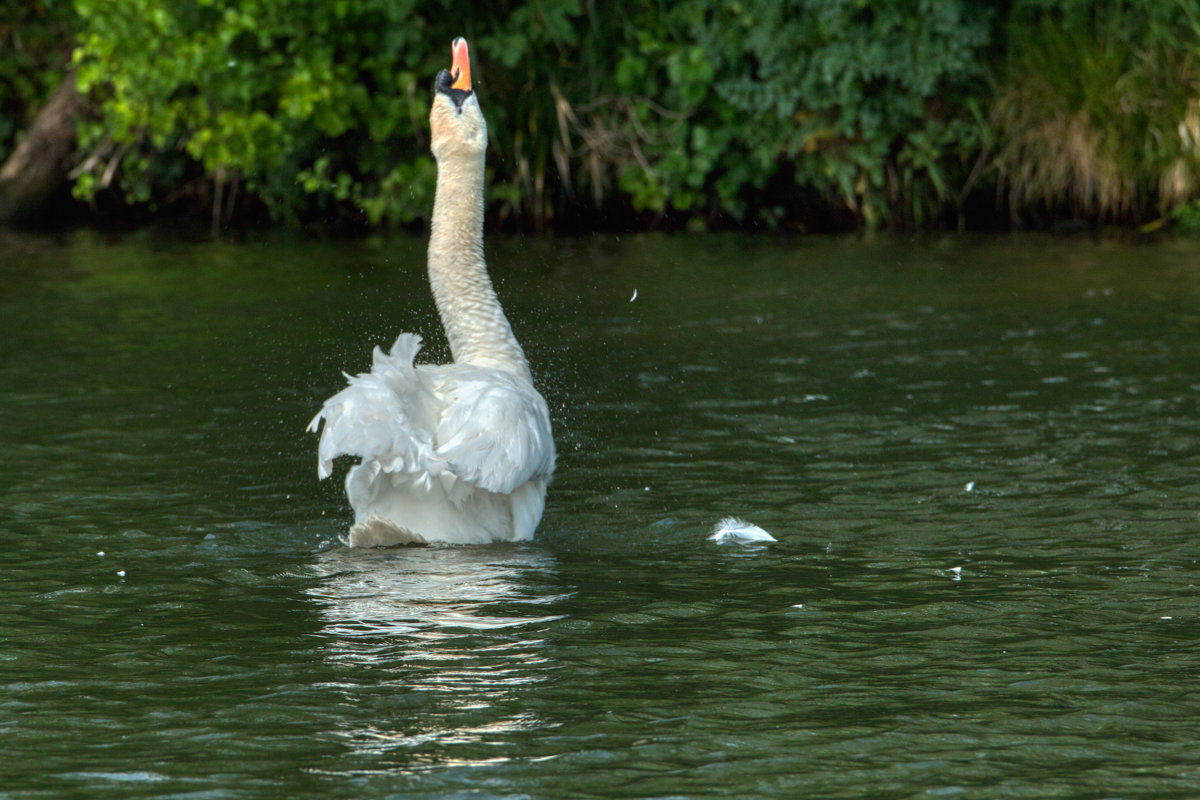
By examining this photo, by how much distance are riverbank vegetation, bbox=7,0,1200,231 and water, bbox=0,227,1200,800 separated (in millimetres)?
A: 6077

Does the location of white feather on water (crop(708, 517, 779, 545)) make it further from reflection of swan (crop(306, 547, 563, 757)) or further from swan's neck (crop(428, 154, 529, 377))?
swan's neck (crop(428, 154, 529, 377))

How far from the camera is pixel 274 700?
537 centimetres

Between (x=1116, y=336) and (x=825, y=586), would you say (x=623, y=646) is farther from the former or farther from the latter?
(x=1116, y=336)

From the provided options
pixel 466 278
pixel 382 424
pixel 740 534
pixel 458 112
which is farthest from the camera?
pixel 458 112

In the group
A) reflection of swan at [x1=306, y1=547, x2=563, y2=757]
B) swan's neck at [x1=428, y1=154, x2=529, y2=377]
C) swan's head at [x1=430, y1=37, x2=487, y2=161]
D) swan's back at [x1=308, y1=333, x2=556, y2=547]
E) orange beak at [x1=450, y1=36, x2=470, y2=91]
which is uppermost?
orange beak at [x1=450, y1=36, x2=470, y2=91]

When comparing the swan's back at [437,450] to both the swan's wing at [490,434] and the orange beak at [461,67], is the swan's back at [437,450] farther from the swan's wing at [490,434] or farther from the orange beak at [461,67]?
the orange beak at [461,67]

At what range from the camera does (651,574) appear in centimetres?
697

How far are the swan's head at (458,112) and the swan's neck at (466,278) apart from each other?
0.25 ft

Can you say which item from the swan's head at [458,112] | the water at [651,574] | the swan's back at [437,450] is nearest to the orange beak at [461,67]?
the swan's head at [458,112]

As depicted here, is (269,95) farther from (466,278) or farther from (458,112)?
(466,278)

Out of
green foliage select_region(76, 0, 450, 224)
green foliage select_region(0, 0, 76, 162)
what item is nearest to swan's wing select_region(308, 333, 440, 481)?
green foliage select_region(76, 0, 450, 224)

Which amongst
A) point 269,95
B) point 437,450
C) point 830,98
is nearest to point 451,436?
point 437,450

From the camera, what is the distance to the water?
4.88 meters

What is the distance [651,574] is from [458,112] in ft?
8.82
